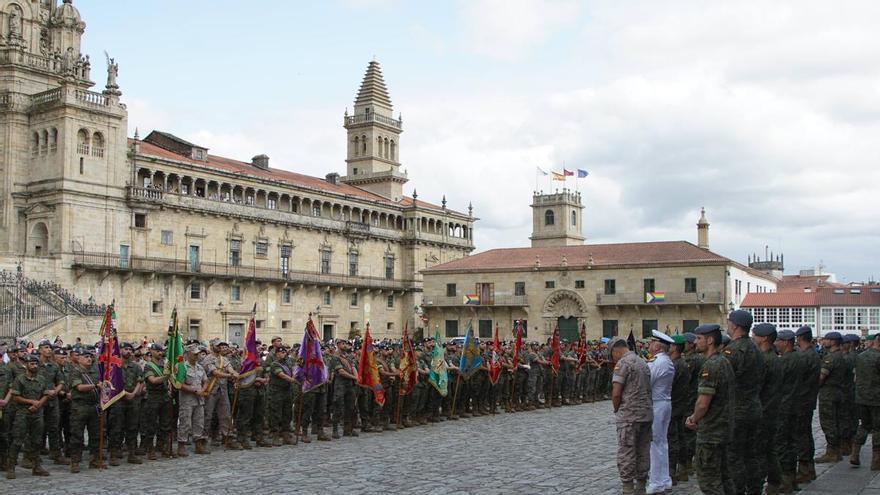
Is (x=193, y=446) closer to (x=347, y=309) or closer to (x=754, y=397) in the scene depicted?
(x=754, y=397)

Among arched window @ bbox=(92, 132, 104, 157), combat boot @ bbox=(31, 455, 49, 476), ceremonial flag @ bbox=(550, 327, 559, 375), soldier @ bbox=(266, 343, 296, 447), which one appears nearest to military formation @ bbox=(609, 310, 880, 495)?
soldier @ bbox=(266, 343, 296, 447)

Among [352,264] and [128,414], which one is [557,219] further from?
[128,414]

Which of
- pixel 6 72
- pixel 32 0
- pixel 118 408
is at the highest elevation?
pixel 32 0

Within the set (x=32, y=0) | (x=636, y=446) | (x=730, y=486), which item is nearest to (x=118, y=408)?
(x=636, y=446)

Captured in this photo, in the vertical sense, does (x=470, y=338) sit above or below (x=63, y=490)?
above

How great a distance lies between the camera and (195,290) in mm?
47344

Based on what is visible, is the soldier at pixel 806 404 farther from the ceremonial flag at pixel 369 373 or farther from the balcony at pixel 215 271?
the balcony at pixel 215 271

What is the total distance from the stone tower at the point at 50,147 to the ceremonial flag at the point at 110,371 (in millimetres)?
30227

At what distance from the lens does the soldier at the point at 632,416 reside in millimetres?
9336

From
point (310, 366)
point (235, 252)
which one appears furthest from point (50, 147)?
point (310, 366)

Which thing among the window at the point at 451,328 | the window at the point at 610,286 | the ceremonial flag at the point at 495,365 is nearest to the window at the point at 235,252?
the window at the point at 451,328

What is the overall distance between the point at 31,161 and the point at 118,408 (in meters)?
34.8

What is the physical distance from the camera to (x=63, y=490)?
423 inches

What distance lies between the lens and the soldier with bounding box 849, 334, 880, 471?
37.7 ft
